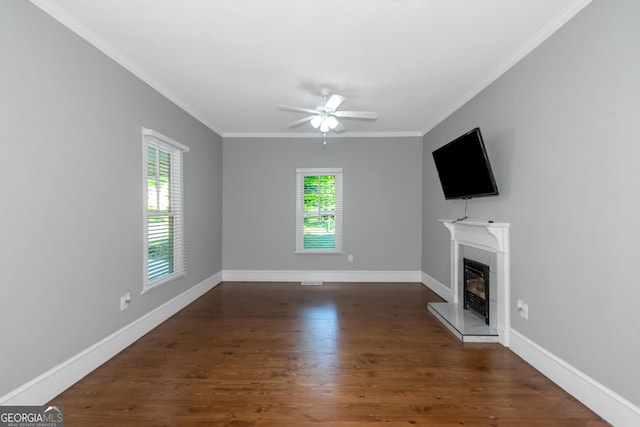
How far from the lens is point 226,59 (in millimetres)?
2875

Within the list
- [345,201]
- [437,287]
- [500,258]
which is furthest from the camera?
[345,201]

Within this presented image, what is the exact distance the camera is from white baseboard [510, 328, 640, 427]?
179 centimetres

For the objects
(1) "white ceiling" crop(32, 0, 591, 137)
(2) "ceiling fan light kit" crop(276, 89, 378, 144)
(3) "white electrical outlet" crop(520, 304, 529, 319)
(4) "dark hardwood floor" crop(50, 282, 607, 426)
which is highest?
(1) "white ceiling" crop(32, 0, 591, 137)

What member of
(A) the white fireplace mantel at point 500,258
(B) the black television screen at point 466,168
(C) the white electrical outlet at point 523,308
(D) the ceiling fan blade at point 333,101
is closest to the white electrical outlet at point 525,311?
(C) the white electrical outlet at point 523,308

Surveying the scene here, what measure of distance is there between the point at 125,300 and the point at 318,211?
344 centimetres

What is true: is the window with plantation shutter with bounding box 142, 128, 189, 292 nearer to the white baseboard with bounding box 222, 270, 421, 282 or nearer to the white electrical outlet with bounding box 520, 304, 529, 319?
the white baseboard with bounding box 222, 270, 421, 282

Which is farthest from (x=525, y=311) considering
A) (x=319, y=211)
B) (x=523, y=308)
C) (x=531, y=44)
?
(x=319, y=211)

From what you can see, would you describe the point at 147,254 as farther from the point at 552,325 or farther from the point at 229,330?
the point at 552,325

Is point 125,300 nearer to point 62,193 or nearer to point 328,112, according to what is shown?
point 62,193

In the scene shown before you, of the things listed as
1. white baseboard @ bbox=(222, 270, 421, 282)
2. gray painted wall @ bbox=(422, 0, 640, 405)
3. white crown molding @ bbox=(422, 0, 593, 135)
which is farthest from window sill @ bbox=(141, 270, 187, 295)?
white crown molding @ bbox=(422, 0, 593, 135)

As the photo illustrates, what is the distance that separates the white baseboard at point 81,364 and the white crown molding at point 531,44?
447cm

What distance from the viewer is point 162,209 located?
3.64 meters

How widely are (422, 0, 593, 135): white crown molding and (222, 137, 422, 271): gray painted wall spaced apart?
74.2 inches

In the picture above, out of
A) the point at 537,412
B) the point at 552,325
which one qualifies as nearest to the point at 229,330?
the point at 537,412
